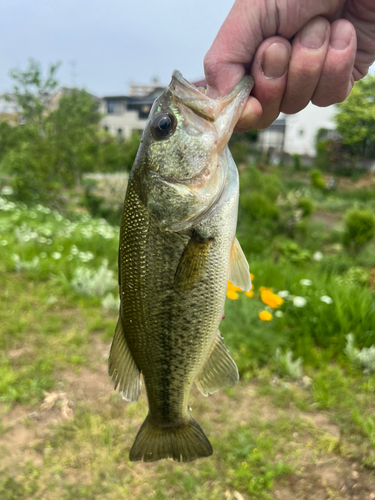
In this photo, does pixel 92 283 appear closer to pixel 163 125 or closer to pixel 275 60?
pixel 163 125

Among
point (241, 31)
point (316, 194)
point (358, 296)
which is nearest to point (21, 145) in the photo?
point (358, 296)

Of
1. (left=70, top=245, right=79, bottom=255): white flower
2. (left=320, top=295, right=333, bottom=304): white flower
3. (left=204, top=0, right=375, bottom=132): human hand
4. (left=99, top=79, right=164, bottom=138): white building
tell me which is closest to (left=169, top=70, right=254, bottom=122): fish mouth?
(left=204, top=0, right=375, bottom=132): human hand

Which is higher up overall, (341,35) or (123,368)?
(341,35)

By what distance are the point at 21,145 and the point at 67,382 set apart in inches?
377

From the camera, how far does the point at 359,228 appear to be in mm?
8375

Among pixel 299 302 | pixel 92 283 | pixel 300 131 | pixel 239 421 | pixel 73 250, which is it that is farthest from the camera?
pixel 300 131

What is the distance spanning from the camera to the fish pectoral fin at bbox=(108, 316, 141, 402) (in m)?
1.56

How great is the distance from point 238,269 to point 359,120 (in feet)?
102

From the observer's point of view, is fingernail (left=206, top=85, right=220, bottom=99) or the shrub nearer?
fingernail (left=206, top=85, right=220, bottom=99)

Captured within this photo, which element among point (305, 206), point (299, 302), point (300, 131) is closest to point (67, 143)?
point (305, 206)

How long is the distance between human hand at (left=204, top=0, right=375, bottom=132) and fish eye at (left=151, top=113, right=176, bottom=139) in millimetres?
277

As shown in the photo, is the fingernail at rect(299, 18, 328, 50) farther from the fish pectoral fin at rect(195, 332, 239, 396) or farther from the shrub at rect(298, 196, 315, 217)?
the shrub at rect(298, 196, 315, 217)

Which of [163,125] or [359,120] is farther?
[359,120]

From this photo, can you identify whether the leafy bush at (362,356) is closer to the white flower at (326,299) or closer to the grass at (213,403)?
the grass at (213,403)
